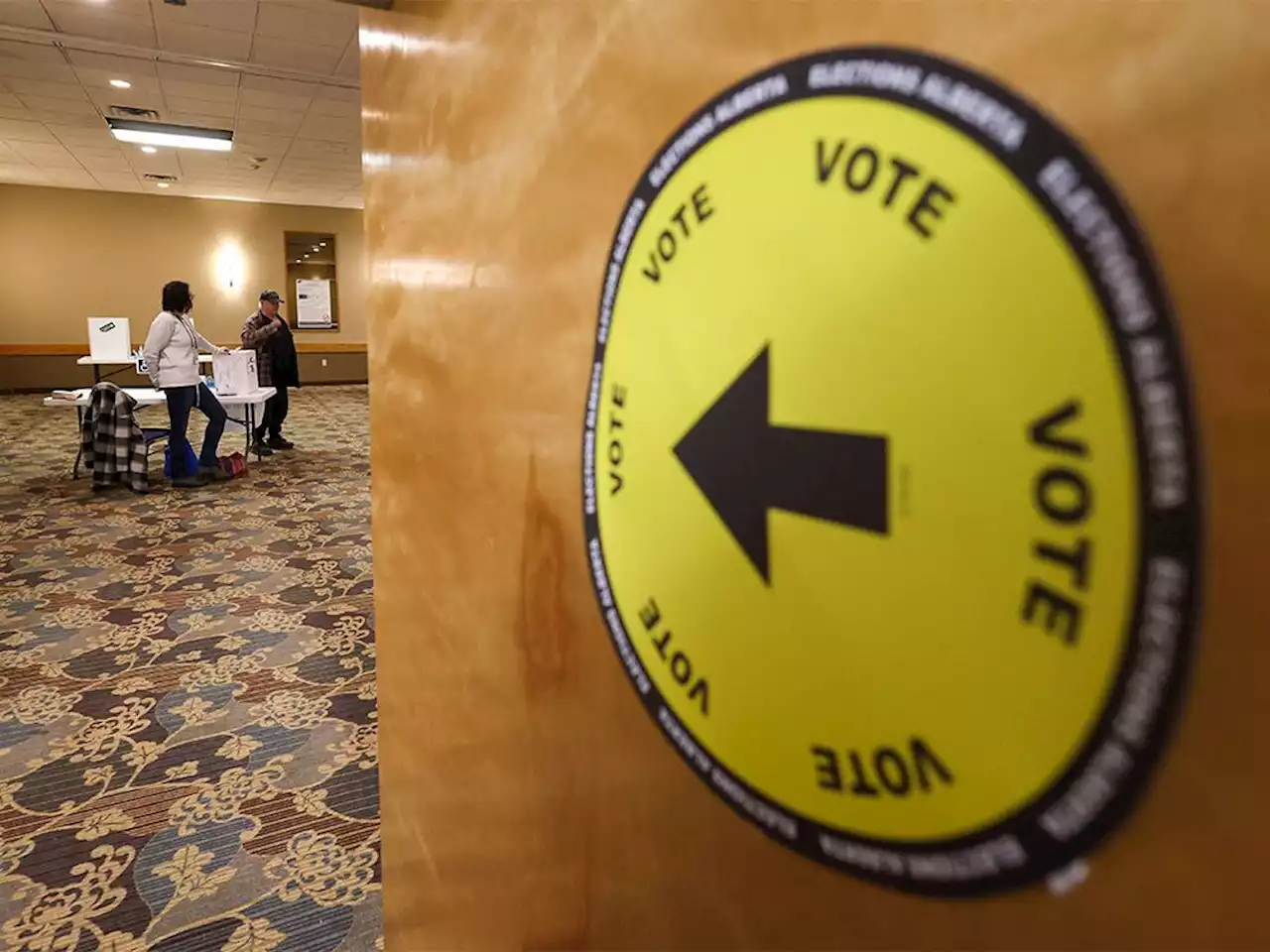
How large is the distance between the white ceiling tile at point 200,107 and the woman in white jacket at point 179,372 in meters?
2.18

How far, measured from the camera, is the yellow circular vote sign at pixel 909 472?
1.09 feet

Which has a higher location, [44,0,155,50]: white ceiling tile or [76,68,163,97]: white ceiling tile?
[44,0,155,50]: white ceiling tile

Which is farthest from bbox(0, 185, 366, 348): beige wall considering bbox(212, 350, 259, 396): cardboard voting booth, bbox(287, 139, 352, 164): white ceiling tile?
bbox(212, 350, 259, 396): cardboard voting booth

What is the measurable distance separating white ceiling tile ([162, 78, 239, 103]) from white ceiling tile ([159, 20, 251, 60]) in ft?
2.38

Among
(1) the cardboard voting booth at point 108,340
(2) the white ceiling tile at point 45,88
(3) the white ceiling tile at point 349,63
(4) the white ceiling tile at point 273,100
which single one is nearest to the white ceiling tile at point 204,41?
(3) the white ceiling tile at point 349,63

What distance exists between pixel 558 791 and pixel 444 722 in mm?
285

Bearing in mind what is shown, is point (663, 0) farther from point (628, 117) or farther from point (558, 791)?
point (558, 791)

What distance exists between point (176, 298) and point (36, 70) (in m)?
2.26

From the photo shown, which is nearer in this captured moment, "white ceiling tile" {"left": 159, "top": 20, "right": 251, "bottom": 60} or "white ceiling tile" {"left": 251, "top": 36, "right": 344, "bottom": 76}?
"white ceiling tile" {"left": 159, "top": 20, "right": 251, "bottom": 60}

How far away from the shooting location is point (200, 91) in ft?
19.9

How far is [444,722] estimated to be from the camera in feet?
3.24

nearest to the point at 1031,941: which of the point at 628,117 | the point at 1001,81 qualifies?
the point at 1001,81

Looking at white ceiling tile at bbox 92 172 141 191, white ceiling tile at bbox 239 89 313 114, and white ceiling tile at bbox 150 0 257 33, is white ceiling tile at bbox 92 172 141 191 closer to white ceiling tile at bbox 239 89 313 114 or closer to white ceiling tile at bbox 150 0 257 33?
white ceiling tile at bbox 239 89 313 114

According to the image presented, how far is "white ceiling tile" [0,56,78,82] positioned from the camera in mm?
5426
